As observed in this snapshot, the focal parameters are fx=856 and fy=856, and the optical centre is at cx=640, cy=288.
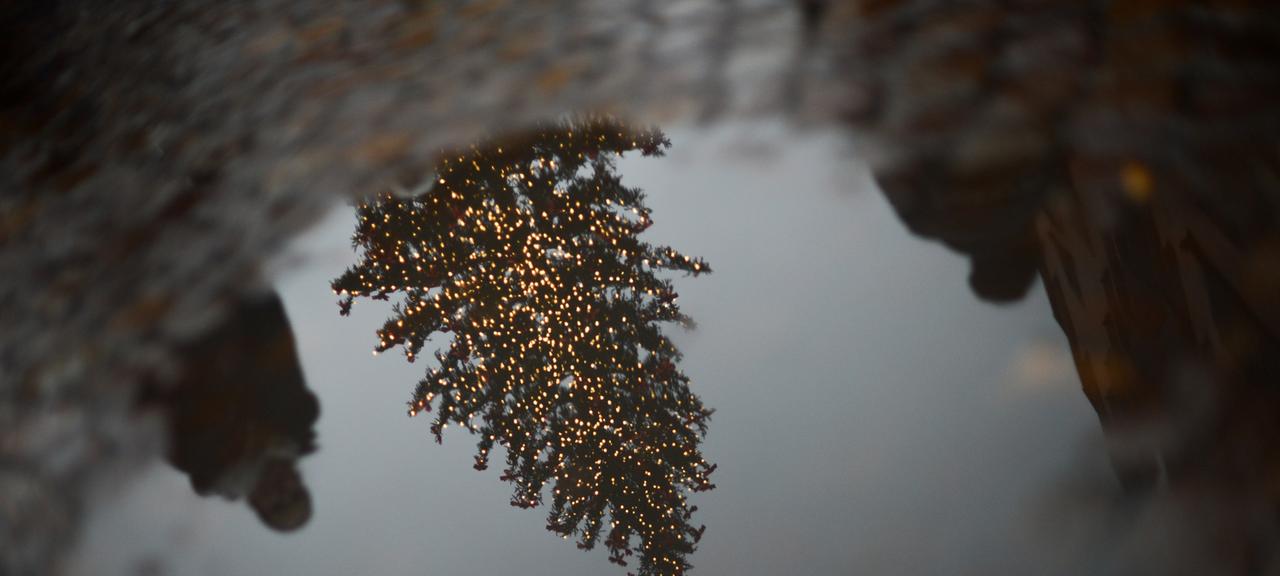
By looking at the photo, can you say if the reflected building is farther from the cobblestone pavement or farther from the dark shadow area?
the dark shadow area

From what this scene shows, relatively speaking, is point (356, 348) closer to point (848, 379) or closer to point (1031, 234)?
point (848, 379)

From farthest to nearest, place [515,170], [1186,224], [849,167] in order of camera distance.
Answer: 1. [515,170]
2. [849,167]
3. [1186,224]

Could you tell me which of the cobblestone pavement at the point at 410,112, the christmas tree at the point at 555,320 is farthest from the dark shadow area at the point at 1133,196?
the christmas tree at the point at 555,320

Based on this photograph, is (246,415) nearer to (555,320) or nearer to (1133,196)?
(555,320)

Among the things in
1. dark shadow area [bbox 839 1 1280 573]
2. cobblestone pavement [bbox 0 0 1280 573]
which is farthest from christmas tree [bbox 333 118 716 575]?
dark shadow area [bbox 839 1 1280 573]

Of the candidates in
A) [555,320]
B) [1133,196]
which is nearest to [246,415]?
[555,320]

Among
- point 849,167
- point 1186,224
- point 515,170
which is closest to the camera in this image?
point 1186,224

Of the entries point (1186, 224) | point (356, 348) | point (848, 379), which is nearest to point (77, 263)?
point (356, 348)
